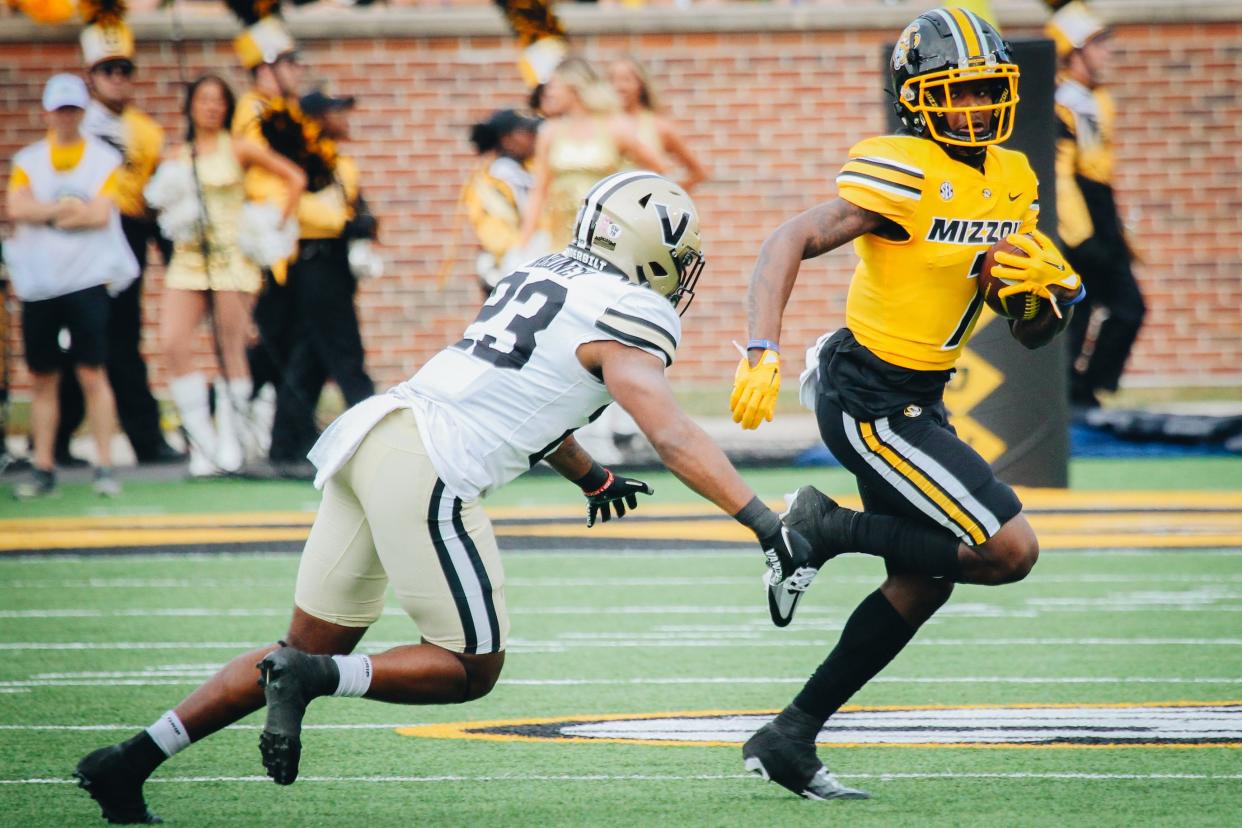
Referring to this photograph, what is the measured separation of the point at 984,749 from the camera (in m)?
4.97

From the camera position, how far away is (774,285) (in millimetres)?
4484

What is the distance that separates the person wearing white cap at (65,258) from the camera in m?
10.4

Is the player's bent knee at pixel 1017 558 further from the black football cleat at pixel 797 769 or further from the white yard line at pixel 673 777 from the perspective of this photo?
the black football cleat at pixel 797 769

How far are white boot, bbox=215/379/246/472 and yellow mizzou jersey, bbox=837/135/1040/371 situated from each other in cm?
765

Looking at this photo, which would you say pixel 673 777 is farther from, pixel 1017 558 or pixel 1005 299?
pixel 1005 299

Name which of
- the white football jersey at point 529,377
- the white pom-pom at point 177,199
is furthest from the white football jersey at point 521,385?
the white pom-pom at point 177,199

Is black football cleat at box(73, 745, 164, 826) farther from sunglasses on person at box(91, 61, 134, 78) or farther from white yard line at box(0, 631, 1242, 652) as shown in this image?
sunglasses on person at box(91, 61, 134, 78)

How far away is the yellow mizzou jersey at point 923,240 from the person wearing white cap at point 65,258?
6.66 metres

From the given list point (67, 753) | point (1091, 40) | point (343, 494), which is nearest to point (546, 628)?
point (67, 753)

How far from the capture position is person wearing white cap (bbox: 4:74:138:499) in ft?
34.2

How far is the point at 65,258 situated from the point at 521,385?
22.8 feet

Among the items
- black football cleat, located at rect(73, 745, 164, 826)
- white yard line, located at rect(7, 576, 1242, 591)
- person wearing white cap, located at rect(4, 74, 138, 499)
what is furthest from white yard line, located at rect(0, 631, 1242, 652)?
person wearing white cap, located at rect(4, 74, 138, 499)

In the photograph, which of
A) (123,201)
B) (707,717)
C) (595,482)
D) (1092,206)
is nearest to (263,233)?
(123,201)

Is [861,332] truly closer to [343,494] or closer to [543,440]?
[543,440]
